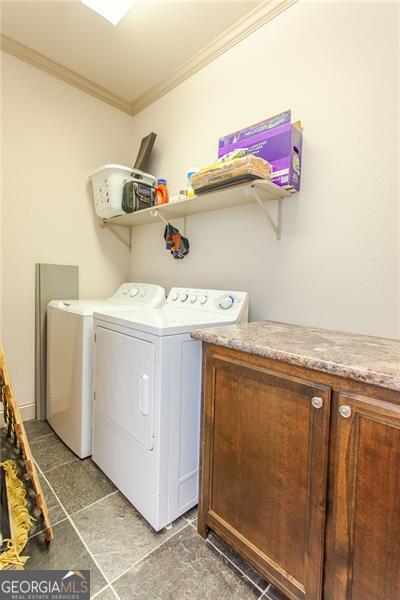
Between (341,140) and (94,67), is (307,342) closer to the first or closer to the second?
(341,140)

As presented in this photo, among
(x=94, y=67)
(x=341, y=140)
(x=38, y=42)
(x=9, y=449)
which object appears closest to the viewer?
(x=341, y=140)

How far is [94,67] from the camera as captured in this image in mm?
2090

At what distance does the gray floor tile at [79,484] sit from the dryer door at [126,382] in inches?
14.4

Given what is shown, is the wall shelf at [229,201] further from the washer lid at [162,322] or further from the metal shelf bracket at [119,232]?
the washer lid at [162,322]

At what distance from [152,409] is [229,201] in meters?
1.25

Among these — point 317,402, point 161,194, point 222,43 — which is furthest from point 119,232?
point 317,402

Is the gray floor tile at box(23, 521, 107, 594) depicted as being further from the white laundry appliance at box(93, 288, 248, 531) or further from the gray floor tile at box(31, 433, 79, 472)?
the gray floor tile at box(31, 433, 79, 472)

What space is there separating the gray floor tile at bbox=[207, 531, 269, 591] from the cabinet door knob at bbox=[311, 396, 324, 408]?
758 millimetres

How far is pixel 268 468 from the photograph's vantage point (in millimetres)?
909

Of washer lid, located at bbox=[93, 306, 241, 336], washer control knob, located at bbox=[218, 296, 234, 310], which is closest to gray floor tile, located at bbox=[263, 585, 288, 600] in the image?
washer lid, located at bbox=[93, 306, 241, 336]

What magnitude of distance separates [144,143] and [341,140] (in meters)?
1.61

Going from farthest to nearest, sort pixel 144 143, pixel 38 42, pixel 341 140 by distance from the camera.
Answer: pixel 144 143 < pixel 38 42 < pixel 341 140

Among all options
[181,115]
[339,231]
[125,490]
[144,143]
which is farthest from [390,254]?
[144,143]

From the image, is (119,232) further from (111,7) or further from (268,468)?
(268,468)
